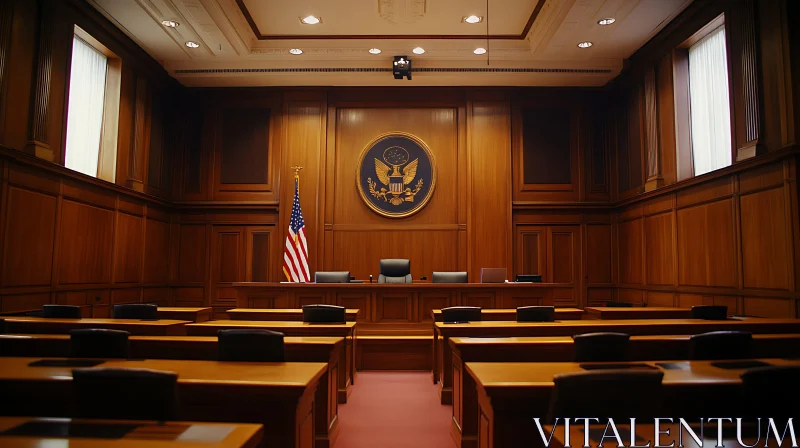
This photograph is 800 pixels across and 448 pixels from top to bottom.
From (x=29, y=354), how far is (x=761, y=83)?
24.7ft

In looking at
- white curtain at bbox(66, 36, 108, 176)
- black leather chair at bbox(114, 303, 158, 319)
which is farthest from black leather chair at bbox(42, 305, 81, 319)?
white curtain at bbox(66, 36, 108, 176)

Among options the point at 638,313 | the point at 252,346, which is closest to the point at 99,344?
the point at 252,346

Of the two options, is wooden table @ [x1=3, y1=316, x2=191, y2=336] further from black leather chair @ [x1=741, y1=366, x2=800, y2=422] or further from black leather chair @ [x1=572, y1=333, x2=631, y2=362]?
black leather chair @ [x1=741, y1=366, x2=800, y2=422]

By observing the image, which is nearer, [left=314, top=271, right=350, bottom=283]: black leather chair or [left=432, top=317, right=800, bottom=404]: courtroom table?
[left=432, top=317, right=800, bottom=404]: courtroom table

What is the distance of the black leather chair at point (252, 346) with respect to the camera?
9.07 ft

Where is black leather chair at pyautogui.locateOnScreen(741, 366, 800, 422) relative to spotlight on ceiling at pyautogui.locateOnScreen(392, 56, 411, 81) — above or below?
below

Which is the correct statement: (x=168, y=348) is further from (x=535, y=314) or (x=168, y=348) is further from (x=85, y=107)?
(x=85, y=107)

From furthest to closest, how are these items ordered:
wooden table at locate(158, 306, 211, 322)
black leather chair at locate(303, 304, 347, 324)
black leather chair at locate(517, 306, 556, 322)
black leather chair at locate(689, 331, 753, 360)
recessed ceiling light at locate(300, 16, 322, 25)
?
recessed ceiling light at locate(300, 16, 322, 25) → wooden table at locate(158, 306, 211, 322) → black leather chair at locate(517, 306, 556, 322) → black leather chair at locate(303, 304, 347, 324) → black leather chair at locate(689, 331, 753, 360)

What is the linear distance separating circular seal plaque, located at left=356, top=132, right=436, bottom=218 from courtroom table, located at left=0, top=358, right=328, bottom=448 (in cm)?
724

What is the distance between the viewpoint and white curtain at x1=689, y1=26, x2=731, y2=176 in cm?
688

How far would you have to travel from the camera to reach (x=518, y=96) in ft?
32.7

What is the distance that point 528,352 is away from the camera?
10.6 feet

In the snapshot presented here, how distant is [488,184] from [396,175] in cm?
175

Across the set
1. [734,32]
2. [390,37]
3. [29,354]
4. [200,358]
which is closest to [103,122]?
[390,37]
